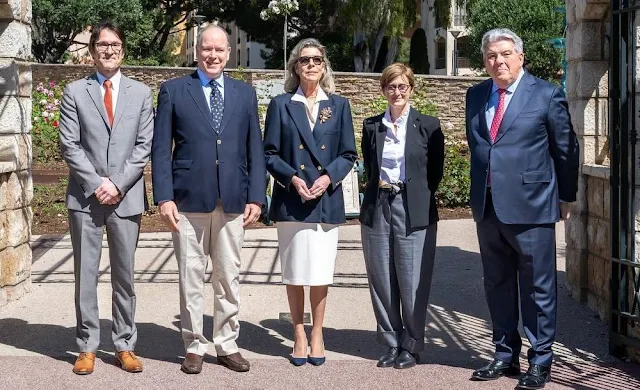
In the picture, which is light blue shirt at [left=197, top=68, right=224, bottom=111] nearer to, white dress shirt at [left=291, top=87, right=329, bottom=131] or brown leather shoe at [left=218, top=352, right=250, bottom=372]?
white dress shirt at [left=291, top=87, right=329, bottom=131]

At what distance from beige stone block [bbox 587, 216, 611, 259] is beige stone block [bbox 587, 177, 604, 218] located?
0.18ft

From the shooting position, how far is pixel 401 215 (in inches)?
229

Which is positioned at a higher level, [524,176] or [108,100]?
[108,100]

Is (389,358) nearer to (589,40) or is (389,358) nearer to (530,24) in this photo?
(589,40)

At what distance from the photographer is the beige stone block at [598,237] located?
7156mm

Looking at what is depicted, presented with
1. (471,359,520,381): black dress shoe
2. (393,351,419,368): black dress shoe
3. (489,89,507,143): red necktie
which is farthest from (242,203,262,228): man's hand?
(471,359,520,381): black dress shoe

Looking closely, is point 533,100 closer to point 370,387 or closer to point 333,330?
point 370,387

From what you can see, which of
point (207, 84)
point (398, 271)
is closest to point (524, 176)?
point (398, 271)

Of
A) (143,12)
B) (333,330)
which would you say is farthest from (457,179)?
(143,12)

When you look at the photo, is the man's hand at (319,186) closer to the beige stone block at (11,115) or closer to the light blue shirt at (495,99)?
the light blue shirt at (495,99)

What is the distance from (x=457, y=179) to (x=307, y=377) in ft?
32.5

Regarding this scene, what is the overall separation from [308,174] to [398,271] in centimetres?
82

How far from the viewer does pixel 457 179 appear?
1512cm

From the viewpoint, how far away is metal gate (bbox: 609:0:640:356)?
6.09m
